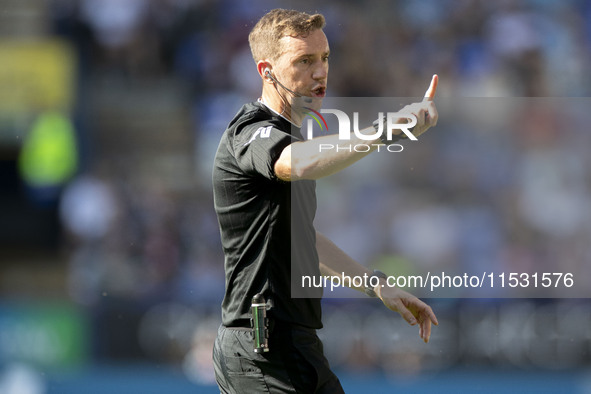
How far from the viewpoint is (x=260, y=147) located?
10.4 feet

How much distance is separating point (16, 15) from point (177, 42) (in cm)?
203

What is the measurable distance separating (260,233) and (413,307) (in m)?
0.71

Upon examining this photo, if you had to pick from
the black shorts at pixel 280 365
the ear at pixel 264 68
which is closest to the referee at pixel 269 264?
the black shorts at pixel 280 365

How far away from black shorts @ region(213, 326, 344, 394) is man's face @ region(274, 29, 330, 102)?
1011 millimetres

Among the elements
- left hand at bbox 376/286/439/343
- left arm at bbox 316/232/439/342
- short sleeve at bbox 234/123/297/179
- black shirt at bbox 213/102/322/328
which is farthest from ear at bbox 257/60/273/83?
left hand at bbox 376/286/439/343

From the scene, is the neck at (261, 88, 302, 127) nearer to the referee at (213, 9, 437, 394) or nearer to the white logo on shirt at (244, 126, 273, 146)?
the referee at (213, 9, 437, 394)

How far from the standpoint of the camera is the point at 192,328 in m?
7.84

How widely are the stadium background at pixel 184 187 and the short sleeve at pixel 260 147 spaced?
4253 millimetres

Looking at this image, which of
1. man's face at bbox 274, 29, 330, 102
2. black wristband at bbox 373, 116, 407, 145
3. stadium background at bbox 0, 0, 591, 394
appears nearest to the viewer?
black wristband at bbox 373, 116, 407, 145

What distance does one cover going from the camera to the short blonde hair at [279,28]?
365 centimetres

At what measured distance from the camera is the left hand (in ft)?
11.5

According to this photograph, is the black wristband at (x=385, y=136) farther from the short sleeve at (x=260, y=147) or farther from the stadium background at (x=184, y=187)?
the stadium background at (x=184, y=187)

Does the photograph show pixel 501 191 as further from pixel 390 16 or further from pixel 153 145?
pixel 153 145

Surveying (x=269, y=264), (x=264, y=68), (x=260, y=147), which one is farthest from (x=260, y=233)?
(x=264, y=68)
